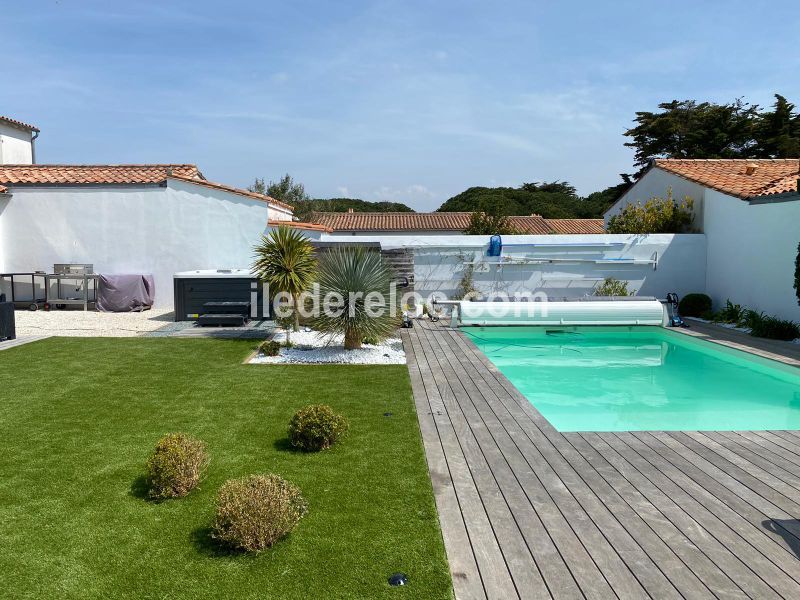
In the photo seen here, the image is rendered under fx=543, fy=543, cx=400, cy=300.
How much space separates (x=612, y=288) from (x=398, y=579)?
13343 mm

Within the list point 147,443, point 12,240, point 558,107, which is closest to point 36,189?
point 12,240

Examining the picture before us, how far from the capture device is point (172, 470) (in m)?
4.14

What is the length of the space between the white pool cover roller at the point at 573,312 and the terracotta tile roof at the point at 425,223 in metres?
19.6

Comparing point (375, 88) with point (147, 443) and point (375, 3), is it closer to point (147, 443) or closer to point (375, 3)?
point (375, 3)

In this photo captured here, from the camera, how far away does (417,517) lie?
12.5 ft

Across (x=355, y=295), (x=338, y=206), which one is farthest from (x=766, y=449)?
(x=338, y=206)

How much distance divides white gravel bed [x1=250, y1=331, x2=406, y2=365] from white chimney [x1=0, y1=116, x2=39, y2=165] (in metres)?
18.7

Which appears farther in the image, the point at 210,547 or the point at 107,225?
the point at 107,225

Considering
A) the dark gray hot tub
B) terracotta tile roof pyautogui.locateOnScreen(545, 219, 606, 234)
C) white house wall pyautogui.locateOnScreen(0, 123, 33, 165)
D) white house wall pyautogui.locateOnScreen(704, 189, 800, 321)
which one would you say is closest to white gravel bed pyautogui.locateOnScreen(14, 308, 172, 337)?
the dark gray hot tub

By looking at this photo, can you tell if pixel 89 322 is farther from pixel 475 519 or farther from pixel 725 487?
pixel 725 487

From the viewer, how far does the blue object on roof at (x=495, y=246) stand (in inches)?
581

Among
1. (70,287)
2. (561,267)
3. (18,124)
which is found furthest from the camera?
(18,124)

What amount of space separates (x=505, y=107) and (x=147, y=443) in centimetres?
1582

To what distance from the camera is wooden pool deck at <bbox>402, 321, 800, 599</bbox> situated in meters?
3.11
